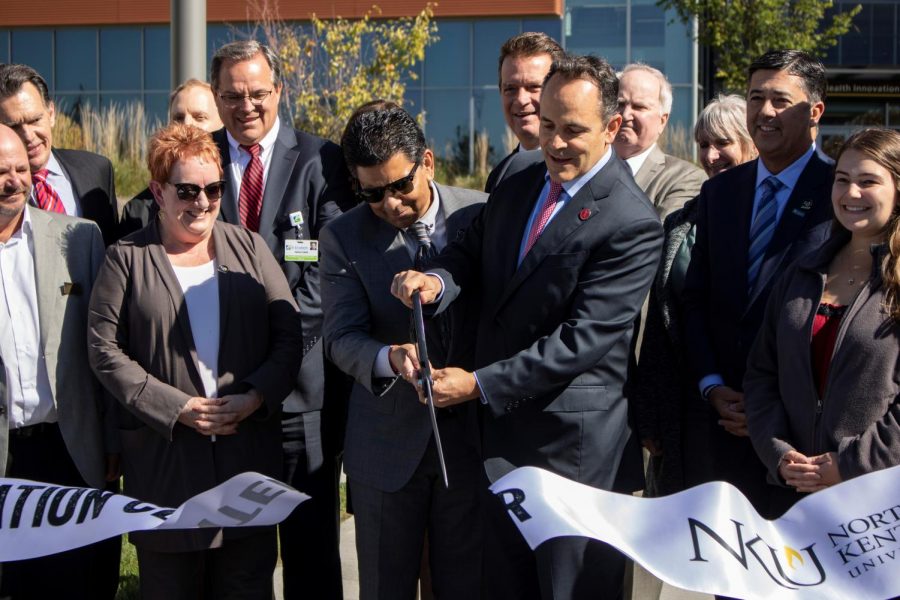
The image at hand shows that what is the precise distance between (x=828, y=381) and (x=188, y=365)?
248cm

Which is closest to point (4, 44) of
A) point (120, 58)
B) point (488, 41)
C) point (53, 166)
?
point (120, 58)

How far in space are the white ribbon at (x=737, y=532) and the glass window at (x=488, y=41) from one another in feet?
66.0

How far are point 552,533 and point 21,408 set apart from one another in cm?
238

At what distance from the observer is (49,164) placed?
5.27 metres

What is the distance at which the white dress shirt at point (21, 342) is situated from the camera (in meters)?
4.44

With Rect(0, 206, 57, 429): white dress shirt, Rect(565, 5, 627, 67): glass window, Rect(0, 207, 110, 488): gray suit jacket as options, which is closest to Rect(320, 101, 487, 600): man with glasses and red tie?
Rect(0, 207, 110, 488): gray suit jacket

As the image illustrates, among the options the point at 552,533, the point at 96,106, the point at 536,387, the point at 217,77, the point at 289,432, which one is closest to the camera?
the point at 552,533

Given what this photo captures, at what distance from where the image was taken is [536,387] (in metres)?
3.74

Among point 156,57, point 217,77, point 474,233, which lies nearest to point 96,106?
point 156,57

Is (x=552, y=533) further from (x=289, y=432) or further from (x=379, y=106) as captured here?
(x=379, y=106)

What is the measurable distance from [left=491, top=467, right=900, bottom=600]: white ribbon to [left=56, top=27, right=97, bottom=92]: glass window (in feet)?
77.1

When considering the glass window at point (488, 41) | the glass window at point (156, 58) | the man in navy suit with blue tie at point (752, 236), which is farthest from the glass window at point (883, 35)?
the man in navy suit with blue tie at point (752, 236)

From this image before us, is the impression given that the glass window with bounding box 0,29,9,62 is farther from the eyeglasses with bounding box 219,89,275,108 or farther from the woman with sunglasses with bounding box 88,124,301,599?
the woman with sunglasses with bounding box 88,124,301,599

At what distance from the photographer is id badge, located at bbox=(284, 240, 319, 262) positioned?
494 centimetres
